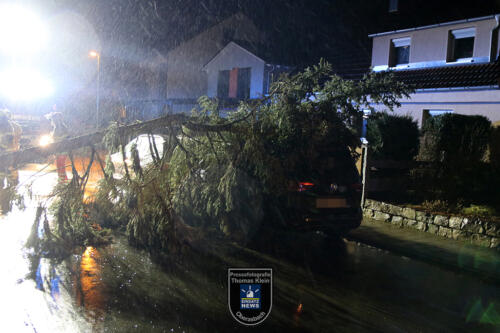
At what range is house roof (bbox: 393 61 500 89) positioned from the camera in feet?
49.5

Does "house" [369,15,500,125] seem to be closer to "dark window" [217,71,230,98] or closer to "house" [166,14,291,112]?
"house" [166,14,291,112]

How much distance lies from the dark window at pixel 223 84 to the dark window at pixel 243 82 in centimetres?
132

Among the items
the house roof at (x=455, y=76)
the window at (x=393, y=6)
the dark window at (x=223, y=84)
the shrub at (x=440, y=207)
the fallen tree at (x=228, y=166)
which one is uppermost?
the window at (x=393, y=6)

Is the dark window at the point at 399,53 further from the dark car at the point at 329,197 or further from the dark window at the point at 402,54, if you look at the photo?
the dark car at the point at 329,197

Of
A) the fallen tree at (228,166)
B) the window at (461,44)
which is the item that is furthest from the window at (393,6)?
the fallen tree at (228,166)

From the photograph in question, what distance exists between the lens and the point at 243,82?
28.5 m

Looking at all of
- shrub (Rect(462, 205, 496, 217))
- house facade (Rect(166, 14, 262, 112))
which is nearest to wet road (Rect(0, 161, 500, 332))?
shrub (Rect(462, 205, 496, 217))

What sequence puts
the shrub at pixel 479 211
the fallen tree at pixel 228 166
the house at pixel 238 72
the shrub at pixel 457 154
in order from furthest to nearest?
1. the house at pixel 238 72
2. the shrub at pixel 457 154
3. the shrub at pixel 479 211
4. the fallen tree at pixel 228 166

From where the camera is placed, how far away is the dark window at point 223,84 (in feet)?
→ 97.5

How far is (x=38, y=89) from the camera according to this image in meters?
34.9

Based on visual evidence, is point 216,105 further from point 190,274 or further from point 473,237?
point 473,237

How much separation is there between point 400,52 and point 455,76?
381cm

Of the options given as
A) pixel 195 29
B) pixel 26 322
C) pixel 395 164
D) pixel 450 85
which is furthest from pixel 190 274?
pixel 195 29

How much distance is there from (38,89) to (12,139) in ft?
85.6
